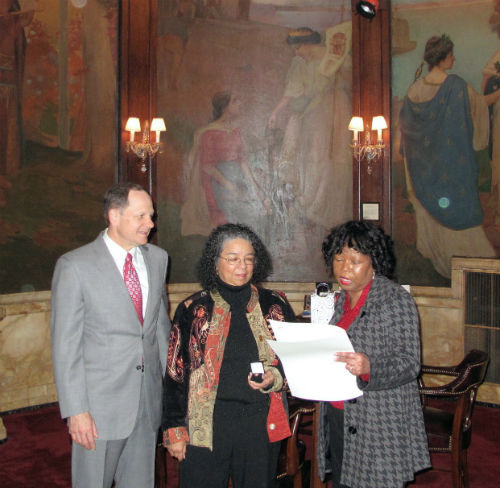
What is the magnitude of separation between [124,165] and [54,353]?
4.60 meters

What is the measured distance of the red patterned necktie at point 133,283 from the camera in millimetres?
2523

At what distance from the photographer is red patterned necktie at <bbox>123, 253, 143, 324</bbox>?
8.28 feet

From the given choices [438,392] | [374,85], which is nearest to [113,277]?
[438,392]

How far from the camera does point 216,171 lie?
7219 millimetres

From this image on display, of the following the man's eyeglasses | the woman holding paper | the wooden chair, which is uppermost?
the man's eyeglasses

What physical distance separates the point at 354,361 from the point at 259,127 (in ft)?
18.5

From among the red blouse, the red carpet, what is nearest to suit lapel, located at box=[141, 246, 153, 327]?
the red blouse

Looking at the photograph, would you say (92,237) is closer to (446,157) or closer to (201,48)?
(201,48)

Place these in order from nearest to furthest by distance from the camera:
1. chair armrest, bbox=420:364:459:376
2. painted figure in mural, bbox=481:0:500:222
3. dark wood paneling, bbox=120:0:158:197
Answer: chair armrest, bbox=420:364:459:376 → painted figure in mural, bbox=481:0:500:222 → dark wood paneling, bbox=120:0:158:197

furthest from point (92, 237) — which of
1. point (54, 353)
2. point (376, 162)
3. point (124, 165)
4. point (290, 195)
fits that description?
point (54, 353)

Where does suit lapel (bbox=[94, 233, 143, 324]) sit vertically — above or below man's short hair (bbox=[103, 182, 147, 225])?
below

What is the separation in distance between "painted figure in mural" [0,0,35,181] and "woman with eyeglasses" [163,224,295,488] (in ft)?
14.2

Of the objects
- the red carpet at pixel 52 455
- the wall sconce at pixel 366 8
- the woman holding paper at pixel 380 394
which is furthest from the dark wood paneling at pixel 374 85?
the woman holding paper at pixel 380 394

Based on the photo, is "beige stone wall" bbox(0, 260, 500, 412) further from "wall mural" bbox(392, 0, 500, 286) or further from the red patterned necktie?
the red patterned necktie
